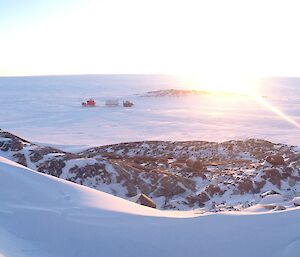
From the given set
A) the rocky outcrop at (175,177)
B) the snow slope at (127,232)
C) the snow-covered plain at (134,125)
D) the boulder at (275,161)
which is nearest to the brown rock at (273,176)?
the rocky outcrop at (175,177)

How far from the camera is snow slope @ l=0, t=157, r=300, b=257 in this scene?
15.4 feet

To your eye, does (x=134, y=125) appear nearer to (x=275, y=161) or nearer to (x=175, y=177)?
(x=275, y=161)

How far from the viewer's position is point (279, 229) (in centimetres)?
518

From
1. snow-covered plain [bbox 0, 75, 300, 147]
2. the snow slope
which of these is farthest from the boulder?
snow-covered plain [bbox 0, 75, 300, 147]

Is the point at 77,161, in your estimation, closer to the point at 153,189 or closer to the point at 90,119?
the point at 153,189

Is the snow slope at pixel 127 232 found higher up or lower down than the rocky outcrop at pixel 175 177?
higher up

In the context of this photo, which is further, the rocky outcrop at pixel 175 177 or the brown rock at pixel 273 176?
the brown rock at pixel 273 176

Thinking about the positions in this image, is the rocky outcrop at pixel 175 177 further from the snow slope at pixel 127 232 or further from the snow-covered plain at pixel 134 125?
the snow-covered plain at pixel 134 125

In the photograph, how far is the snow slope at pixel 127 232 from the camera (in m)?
4.68

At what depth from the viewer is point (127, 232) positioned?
512 centimetres

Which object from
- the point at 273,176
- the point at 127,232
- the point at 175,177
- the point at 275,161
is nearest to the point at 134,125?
the point at 275,161

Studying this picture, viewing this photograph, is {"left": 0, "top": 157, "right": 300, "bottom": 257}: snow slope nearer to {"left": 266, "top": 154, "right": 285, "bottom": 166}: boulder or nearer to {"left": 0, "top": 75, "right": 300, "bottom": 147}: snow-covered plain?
{"left": 266, "top": 154, "right": 285, "bottom": 166}: boulder

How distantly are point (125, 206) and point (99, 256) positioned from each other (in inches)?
77.9

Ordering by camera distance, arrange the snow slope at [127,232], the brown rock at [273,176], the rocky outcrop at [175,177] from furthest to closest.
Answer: the brown rock at [273,176] < the rocky outcrop at [175,177] < the snow slope at [127,232]
